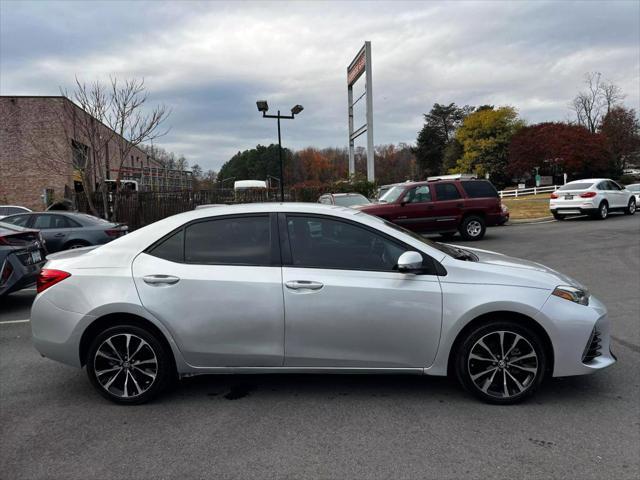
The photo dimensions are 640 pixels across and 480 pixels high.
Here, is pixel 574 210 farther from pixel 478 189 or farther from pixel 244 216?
pixel 244 216

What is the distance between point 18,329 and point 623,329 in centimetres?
744

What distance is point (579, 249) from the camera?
39.3 ft

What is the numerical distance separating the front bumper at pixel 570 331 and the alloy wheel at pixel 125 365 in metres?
3.04

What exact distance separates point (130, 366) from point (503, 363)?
290 centimetres

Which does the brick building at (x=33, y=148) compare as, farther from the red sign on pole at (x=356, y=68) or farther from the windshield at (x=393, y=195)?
the windshield at (x=393, y=195)

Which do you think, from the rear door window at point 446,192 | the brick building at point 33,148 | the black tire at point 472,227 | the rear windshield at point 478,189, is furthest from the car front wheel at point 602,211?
the brick building at point 33,148

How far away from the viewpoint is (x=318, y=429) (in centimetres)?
331

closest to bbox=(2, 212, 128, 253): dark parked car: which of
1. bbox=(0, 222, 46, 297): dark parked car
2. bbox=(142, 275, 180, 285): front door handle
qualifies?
bbox=(0, 222, 46, 297): dark parked car

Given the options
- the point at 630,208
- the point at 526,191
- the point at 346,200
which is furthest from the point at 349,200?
the point at 526,191

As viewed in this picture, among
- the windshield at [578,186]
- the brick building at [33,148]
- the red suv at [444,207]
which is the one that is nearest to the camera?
the red suv at [444,207]

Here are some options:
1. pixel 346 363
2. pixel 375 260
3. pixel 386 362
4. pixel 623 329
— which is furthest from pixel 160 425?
pixel 623 329

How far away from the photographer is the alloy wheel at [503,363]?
3.60 metres

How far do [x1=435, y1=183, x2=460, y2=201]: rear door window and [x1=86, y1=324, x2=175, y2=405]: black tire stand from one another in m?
12.0

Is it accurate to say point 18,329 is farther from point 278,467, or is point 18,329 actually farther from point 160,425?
point 278,467
